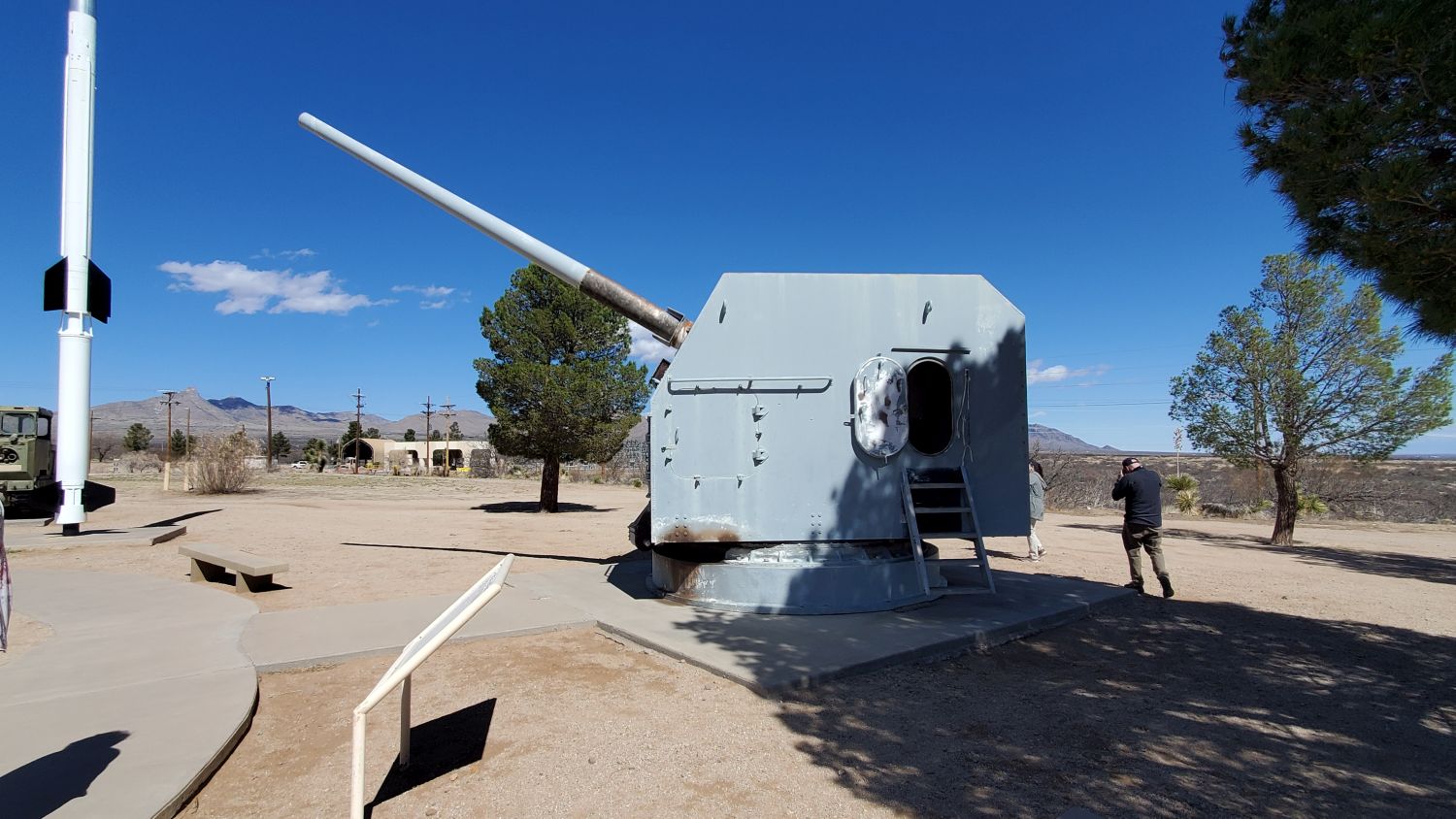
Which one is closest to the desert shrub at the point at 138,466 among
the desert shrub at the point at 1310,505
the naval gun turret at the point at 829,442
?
the naval gun turret at the point at 829,442

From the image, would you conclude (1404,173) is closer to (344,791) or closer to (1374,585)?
(344,791)

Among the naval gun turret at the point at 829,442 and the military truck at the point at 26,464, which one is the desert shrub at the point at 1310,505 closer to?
the naval gun turret at the point at 829,442

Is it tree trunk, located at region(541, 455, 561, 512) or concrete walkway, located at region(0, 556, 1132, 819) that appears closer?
concrete walkway, located at region(0, 556, 1132, 819)

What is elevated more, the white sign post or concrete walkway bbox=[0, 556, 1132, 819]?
the white sign post

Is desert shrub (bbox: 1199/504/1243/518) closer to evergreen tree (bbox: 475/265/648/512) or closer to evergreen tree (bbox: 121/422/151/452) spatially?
evergreen tree (bbox: 475/265/648/512)

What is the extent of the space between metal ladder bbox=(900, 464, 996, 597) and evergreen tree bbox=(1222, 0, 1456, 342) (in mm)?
2945

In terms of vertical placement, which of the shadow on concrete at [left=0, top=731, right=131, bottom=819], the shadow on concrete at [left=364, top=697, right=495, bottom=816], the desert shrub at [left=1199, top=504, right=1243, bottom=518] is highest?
the shadow on concrete at [left=0, top=731, right=131, bottom=819]

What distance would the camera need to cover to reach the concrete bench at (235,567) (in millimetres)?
7352

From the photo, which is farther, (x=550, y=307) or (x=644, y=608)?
(x=550, y=307)

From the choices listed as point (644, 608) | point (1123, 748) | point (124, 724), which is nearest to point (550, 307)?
point (644, 608)

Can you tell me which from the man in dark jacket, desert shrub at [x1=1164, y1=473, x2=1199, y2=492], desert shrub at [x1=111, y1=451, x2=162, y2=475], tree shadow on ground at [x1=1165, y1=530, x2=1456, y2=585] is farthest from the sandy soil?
desert shrub at [x1=111, y1=451, x2=162, y2=475]

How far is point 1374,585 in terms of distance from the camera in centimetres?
908

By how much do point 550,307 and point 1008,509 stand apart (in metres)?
14.6

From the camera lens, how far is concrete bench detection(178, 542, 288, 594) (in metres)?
7.35
